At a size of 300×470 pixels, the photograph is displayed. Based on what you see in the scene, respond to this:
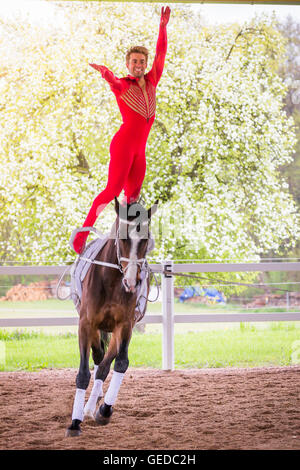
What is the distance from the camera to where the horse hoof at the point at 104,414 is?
3.13 m

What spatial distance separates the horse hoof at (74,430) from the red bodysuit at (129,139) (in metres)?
1.07

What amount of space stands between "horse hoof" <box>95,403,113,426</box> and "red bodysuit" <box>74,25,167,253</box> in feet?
3.30

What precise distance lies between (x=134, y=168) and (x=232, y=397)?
→ 1976 millimetres

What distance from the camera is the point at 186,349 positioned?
7887 mm

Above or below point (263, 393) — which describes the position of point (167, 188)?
above

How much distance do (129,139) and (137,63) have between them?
1.41 ft

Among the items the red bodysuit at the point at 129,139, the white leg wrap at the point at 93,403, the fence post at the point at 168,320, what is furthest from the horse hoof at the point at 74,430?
the fence post at the point at 168,320

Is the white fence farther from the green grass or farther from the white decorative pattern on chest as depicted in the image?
the white decorative pattern on chest

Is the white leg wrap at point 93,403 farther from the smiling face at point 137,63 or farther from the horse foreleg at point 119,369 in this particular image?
the smiling face at point 137,63

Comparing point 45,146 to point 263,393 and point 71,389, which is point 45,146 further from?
point 263,393

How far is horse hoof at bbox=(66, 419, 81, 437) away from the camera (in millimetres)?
3023

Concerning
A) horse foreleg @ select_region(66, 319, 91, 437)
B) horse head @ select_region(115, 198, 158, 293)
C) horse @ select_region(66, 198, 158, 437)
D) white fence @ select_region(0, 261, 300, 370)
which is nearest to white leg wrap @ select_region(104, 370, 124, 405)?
horse @ select_region(66, 198, 158, 437)

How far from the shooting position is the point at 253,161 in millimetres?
8922
